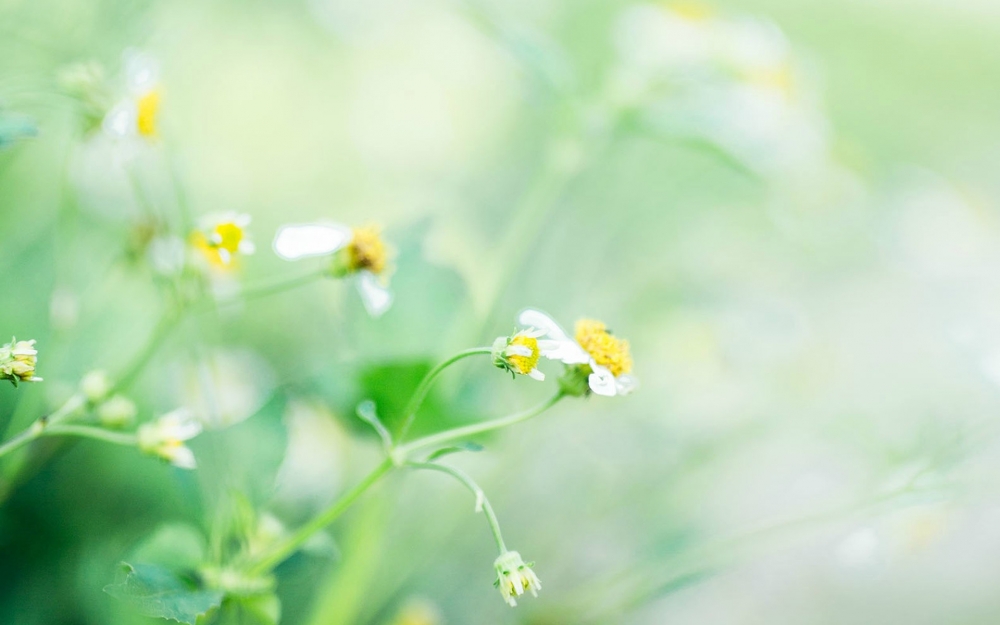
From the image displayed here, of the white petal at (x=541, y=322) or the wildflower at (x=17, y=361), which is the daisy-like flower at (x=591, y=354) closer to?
the white petal at (x=541, y=322)

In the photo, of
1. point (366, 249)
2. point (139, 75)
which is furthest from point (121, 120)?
point (366, 249)

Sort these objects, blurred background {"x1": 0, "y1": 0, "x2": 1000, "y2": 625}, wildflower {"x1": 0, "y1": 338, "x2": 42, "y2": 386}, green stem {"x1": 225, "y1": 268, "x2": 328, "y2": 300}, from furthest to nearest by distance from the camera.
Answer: blurred background {"x1": 0, "y1": 0, "x2": 1000, "y2": 625}, green stem {"x1": 225, "y1": 268, "x2": 328, "y2": 300}, wildflower {"x1": 0, "y1": 338, "x2": 42, "y2": 386}

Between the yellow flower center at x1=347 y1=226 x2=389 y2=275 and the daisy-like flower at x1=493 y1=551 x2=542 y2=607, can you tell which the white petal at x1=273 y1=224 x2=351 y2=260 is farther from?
the daisy-like flower at x1=493 y1=551 x2=542 y2=607

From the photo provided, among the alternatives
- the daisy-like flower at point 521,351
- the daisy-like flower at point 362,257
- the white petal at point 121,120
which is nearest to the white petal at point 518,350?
the daisy-like flower at point 521,351

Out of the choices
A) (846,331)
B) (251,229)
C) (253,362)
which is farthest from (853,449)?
(846,331)

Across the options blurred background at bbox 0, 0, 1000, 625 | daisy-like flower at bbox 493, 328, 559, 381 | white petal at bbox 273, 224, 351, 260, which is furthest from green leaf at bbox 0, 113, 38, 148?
daisy-like flower at bbox 493, 328, 559, 381

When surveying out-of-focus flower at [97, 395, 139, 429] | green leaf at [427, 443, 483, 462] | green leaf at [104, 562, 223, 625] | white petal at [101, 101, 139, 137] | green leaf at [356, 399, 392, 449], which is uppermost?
white petal at [101, 101, 139, 137]

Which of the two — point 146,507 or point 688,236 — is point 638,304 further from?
point 146,507
